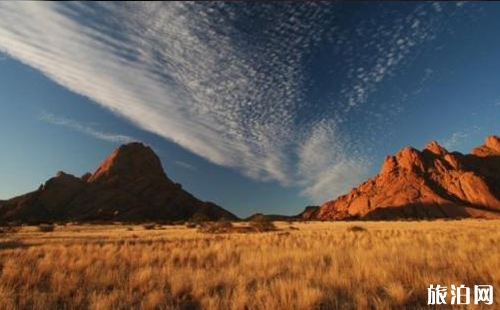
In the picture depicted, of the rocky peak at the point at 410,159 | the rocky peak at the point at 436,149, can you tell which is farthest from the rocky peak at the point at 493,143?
the rocky peak at the point at 410,159

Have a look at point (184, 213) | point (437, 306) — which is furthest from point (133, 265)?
point (184, 213)

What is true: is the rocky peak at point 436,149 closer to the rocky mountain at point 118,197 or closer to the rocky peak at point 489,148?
the rocky peak at point 489,148

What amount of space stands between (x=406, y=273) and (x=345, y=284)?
197cm

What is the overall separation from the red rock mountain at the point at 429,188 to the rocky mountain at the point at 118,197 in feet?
158

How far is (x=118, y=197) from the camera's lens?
125188 millimetres

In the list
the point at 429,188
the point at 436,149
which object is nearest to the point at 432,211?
the point at 429,188

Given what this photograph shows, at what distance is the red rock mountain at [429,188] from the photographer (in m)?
126

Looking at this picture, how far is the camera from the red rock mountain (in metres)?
126

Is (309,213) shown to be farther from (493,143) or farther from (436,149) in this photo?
(493,143)

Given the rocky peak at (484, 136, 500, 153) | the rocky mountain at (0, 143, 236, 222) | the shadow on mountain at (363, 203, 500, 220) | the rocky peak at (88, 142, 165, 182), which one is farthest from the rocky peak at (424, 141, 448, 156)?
the rocky peak at (88, 142, 165, 182)

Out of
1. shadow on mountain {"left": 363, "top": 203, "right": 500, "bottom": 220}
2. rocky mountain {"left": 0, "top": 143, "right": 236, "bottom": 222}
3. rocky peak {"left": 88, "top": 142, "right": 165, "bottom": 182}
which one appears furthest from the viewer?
rocky peak {"left": 88, "top": 142, "right": 165, "bottom": 182}

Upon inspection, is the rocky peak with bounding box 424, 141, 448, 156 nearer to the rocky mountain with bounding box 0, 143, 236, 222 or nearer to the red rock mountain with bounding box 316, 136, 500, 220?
the red rock mountain with bounding box 316, 136, 500, 220

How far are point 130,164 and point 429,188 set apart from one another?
97.3 meters

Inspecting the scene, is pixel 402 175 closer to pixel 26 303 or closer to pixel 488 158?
pixel 488 158
